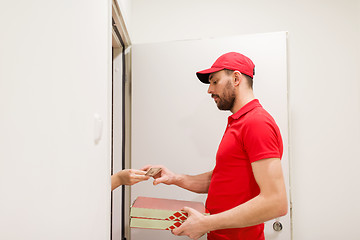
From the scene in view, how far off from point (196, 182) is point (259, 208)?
48 centimetres

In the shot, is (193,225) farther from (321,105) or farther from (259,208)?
(321,105)

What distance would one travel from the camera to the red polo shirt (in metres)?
0.90

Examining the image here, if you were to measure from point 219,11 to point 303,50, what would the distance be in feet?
2.08

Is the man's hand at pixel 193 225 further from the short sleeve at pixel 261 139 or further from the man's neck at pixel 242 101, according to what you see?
the man's neck at pixel 242 101

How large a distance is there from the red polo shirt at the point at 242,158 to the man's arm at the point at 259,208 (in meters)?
0.05

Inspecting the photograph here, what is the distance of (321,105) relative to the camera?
5.25ft

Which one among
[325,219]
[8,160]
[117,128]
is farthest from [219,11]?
[8,160]

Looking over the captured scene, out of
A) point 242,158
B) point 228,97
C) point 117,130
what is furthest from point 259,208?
point 117,130

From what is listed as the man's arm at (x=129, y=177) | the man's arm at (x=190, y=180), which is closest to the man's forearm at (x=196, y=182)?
the man's arm at (x=190, y=180)

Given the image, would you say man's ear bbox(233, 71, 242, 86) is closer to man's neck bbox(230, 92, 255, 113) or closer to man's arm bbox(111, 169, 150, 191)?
man's neck bbox(230, 92, 255, 113)

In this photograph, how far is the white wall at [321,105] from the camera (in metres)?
1.56

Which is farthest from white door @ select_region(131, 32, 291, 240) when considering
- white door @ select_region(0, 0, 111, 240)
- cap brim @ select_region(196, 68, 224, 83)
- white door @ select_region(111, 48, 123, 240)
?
white door @ select_region(0, 0, 111, 240)

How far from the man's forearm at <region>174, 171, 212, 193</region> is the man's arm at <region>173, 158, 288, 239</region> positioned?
36 cm

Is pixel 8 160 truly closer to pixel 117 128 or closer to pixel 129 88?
pixel 117 128
